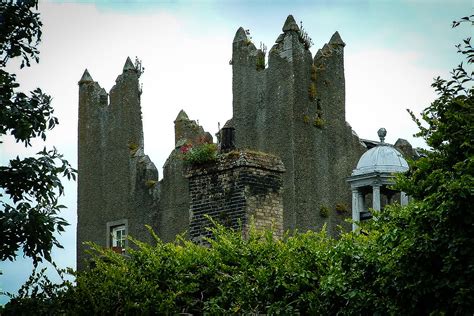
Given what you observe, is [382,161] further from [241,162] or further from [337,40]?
[241,162]

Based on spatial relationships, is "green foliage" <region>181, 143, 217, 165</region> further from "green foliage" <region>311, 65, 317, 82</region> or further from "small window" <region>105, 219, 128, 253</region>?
"small window" <region>105, 219, 128, 253</region>

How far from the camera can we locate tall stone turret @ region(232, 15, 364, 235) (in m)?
38.5

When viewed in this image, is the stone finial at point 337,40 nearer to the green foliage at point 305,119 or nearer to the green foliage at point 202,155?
the green foliage at point 305,119

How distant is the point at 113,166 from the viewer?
149ft

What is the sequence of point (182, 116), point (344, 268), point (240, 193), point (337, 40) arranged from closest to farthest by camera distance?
1. point (344, 268)
2. point (240, 193)
3. point (337, 40)
4. point (182, 116)

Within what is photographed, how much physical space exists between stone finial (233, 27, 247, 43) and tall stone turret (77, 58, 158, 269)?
5.48 meters

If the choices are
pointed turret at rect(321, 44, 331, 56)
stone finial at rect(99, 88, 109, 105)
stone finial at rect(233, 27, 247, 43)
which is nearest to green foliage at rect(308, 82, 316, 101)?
pointed turret at rect(321, 44, 331, 56)

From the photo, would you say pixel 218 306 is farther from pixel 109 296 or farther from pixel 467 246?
pixel 467 246

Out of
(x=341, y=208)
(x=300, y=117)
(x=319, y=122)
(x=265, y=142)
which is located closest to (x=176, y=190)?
(x=265, y=142)

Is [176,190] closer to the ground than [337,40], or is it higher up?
closer to the ground

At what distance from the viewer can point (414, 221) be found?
14.9 meters

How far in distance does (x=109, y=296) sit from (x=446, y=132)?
6.68m

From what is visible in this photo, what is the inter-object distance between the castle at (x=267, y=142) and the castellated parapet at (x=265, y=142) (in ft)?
0.11

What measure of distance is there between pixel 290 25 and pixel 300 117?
3.20 meters
